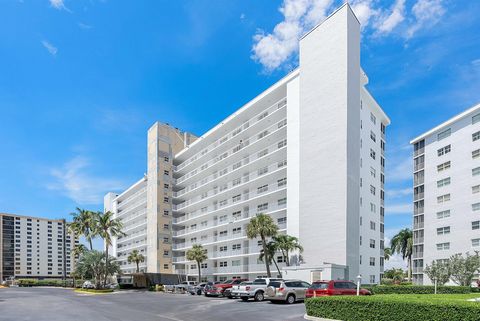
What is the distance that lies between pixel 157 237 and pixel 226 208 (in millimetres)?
22444

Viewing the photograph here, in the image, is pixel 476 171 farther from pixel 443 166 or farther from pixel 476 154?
pixel 443 166

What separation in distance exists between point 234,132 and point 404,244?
4190 cm

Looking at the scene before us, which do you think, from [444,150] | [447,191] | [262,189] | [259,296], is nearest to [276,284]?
[259,296]

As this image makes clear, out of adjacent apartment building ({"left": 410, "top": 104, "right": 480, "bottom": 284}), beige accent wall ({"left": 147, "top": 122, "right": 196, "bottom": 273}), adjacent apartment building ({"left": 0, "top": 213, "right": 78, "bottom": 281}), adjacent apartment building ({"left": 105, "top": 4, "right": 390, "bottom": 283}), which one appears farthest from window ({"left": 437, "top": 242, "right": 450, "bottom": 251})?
adjacent apartment building ({"left": 0, "top": 213, "right": 78, "bottom": 281})

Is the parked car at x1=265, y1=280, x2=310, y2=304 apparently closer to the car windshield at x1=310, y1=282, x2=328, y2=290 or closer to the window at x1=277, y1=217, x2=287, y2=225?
the car windshield at x1=310, y1=282, x2=328, y2=290

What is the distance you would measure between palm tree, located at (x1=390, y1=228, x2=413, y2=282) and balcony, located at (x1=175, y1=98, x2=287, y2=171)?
40.0m

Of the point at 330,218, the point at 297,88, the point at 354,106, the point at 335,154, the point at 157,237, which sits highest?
the point at 297,88

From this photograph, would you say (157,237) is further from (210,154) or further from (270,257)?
(270,257)

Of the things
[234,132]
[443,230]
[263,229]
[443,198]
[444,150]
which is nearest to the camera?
[263,229]

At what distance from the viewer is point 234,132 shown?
68.8 meters

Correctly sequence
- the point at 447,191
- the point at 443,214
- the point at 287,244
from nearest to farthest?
the point at 287,244 → the point at 447,191 → the point at 443,214

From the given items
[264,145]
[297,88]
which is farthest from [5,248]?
[297,88]

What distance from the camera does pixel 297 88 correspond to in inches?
2090

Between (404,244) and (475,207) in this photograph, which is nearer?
(475,207)
